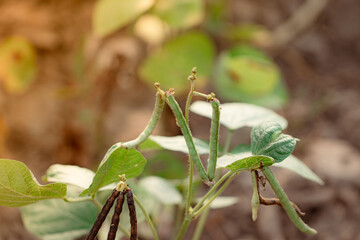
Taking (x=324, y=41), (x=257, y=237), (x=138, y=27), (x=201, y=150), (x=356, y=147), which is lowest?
(x=257, y=237)

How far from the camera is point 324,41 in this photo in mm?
2502

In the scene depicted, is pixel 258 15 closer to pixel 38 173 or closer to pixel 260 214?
pixel 260 214

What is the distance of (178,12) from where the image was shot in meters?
1.58

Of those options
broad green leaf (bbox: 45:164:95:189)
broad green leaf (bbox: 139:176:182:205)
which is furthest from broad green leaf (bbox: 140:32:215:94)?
broad green leaf (bbox: 45:164:95:189)

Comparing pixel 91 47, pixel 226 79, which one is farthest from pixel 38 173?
pixel 226 79

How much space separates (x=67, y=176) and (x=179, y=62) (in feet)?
3.91

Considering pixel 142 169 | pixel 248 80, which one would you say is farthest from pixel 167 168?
pixel 142 169

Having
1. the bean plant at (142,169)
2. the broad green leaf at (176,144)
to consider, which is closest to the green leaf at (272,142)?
the bean plant at (142,169)

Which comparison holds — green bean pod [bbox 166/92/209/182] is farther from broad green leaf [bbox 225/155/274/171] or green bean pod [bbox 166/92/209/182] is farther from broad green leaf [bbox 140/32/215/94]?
broad green leaf [bbox 140/32/215/94]

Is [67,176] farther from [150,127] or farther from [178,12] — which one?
[178,12]

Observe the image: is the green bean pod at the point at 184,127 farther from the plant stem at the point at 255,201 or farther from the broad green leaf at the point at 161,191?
the broad green leaf at the point at 161,191

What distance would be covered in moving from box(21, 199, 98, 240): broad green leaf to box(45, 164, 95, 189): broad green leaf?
14 cm

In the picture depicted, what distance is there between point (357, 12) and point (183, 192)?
191 centimetres

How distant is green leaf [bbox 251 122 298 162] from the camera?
1.90ft
